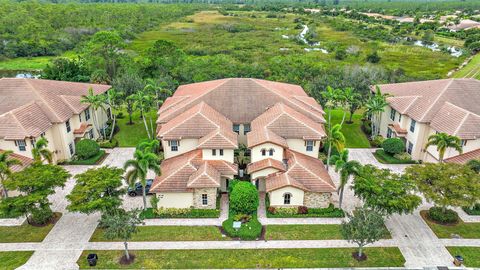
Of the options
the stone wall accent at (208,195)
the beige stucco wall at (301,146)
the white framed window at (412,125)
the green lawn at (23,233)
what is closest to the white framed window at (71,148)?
the green lawn at (23,233)

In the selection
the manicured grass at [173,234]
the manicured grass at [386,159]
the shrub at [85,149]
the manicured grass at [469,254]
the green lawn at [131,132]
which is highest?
the shrub at [85,149]

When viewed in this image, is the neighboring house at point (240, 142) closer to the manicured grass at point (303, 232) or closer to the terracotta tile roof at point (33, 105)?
the manicured grass at point (303, 232)

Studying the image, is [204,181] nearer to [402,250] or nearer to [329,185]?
[329,185]

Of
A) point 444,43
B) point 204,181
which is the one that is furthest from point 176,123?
point 444,43

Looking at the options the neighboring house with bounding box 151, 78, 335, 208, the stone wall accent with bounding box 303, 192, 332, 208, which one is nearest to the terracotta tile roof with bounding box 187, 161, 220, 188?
the neighboring house with bounding box 151, 78, 335, 208

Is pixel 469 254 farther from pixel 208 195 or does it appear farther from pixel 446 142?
pixel 208 195
